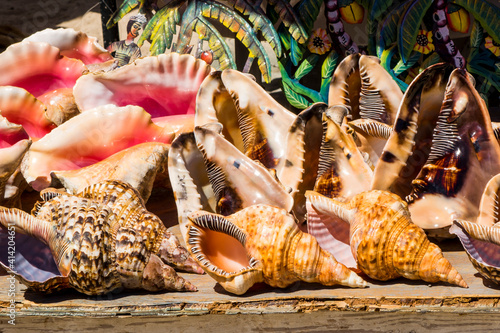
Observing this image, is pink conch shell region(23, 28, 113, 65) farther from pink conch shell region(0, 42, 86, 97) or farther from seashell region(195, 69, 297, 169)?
seashell region(195, 69, 297, 169)

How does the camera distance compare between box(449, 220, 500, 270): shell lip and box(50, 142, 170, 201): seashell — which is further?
box(50, 142, 170, 201): seashell

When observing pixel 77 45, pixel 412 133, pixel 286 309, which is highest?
pixel 77 45

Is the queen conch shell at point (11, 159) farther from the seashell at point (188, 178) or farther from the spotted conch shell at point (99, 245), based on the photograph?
the seashell at point (188, 178)

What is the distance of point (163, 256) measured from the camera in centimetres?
81

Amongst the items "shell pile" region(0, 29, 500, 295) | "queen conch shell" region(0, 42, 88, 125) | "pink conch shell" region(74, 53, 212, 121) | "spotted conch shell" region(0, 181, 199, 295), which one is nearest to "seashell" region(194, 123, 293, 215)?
"shell pile" region(0, 29, 500, 295)

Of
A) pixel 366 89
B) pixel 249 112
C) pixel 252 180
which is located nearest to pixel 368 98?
pixel 366 89

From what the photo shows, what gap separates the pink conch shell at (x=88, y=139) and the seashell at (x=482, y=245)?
0.58m

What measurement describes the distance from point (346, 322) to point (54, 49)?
85cm

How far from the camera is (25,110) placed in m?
1.11

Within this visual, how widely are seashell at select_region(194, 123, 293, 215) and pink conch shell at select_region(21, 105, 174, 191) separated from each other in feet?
0.69

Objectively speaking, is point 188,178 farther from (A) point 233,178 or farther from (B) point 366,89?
(B) point 366,89

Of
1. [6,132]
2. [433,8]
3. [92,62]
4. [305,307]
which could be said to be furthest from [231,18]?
[305,307]

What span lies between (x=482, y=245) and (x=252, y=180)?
325mm

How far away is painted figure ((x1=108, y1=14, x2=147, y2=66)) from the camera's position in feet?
4.40
